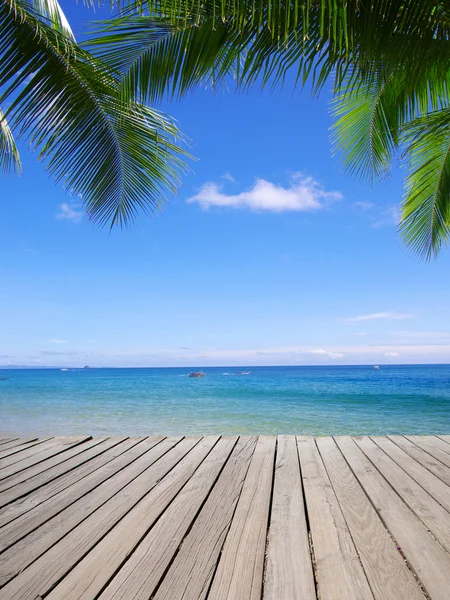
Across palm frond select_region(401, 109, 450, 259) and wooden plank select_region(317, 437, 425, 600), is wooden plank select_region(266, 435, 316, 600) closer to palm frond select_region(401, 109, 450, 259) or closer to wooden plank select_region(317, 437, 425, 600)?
wooden plank select_region(317, 437, 425, 600)

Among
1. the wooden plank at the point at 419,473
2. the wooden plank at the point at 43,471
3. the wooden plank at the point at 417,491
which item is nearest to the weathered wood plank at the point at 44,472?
the wooden plank at the point at 43,471

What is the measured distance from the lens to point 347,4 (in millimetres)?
2033

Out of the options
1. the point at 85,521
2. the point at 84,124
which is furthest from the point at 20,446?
the point at 84,124

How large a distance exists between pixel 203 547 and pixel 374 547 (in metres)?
0.71

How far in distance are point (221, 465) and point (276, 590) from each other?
170cm

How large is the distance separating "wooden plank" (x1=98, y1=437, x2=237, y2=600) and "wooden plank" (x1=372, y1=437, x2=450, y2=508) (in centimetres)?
130

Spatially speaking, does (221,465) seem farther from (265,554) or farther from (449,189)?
(449,189)


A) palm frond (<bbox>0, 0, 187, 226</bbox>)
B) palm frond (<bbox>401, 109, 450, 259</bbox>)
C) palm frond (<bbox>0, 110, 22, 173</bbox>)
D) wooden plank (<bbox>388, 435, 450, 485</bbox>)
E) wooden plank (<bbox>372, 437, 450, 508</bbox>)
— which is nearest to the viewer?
wooden plank (<bbox>372, 437, 450, 508</bbox>)

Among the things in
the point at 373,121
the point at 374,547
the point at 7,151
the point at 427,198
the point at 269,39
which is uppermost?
the point at 7,151

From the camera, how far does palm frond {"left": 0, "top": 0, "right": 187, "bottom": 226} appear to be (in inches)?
107

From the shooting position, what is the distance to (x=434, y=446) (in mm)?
3707

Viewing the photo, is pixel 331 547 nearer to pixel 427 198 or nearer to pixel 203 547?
pixel 203 547

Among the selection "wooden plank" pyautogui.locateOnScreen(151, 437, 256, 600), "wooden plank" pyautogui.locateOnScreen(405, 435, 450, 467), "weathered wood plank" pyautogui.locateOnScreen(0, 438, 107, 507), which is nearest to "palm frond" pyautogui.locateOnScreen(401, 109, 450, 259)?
"wooden plank" pyautogui.locateOnScreen(405, 435, 450, 467)

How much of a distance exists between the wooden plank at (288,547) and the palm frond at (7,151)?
17.8 ft
